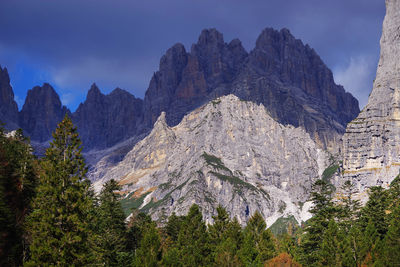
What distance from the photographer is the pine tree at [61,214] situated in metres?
47.4

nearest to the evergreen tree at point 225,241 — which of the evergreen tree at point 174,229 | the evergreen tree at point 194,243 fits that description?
the evergreen tree at point 194,243

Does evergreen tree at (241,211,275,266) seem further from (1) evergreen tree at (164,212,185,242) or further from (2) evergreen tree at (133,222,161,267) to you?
(1) evergreen tree at (164,212,185,242)

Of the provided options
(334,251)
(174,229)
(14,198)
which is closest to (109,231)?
(14,198)

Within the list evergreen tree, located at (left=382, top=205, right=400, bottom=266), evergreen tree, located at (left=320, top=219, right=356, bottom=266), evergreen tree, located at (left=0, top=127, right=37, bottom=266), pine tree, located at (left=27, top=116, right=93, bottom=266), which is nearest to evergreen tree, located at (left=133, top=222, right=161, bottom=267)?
evergreen tree, located at (left=0, top=127, right=37, bottom=266)

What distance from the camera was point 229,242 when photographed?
75125 mm

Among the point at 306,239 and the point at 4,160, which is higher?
the point at 4,160

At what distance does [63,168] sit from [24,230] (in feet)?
36.5

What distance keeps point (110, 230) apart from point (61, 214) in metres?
29.8

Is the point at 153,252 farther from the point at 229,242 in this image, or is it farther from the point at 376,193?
the point at 376,193

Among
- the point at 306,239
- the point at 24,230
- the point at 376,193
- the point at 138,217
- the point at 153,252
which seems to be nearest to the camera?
the point at 24,230

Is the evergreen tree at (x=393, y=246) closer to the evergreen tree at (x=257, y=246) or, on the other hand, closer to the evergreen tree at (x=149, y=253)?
the evergreen tree at (x=257, y=246)

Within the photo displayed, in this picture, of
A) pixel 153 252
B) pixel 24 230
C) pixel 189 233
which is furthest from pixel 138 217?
pixel 24 230

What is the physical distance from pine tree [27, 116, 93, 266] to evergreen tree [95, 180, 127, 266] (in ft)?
46.6

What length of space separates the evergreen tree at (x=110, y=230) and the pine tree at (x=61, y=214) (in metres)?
14.2
